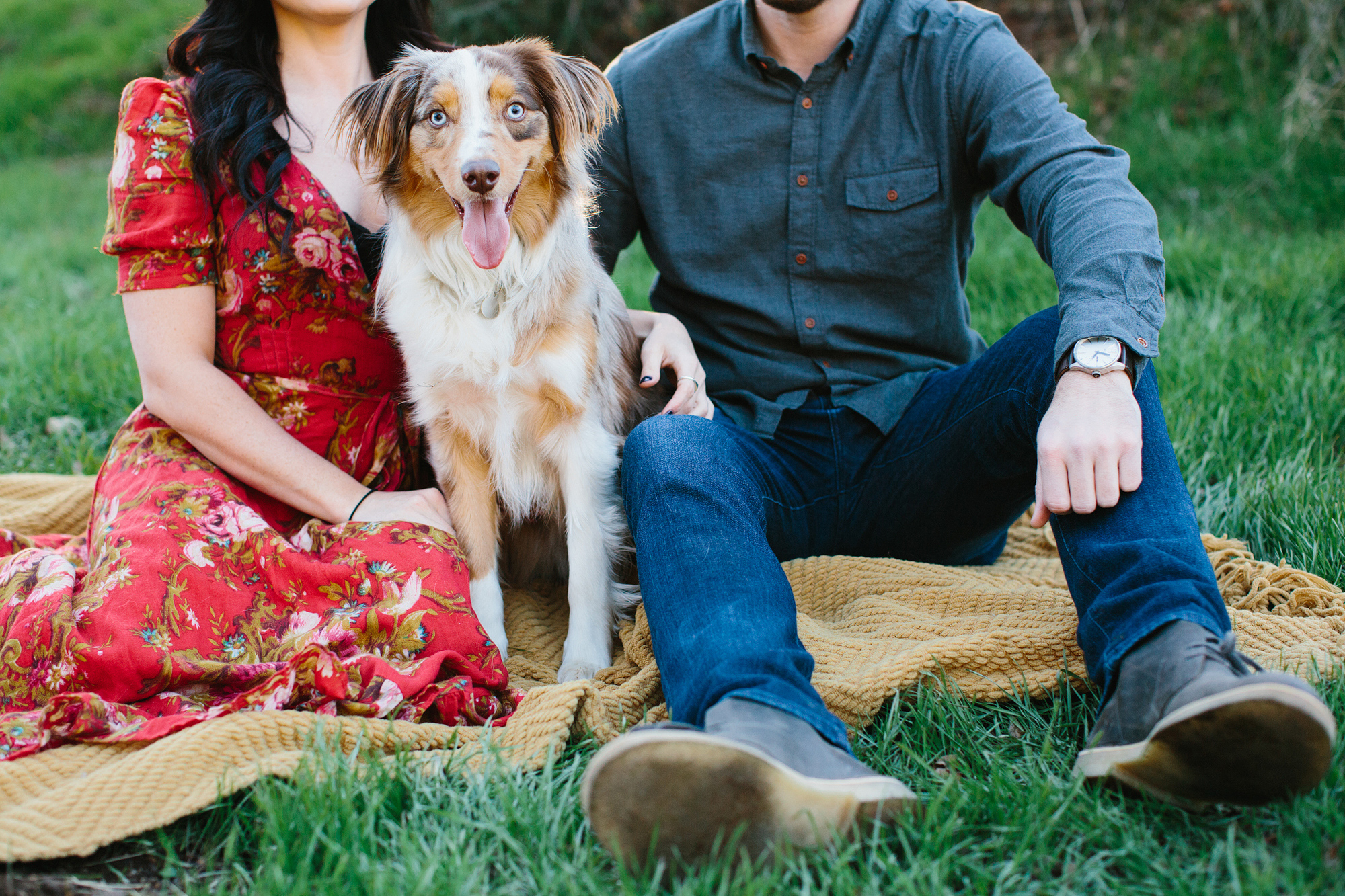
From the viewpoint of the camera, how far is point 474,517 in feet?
8.04

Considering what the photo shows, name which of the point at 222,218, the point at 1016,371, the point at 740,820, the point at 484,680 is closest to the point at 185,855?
the point at 484,680

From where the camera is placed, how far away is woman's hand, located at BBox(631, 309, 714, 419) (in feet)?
7.53

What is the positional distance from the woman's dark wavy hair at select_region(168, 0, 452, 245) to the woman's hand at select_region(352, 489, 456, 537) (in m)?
0.63

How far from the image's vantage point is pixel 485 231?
217 centimetres

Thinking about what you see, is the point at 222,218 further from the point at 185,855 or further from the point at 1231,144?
the point at 1231,144

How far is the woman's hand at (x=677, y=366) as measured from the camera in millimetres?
2295

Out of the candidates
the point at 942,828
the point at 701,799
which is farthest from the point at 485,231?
the point at 942,828

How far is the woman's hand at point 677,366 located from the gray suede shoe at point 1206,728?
1.02 metres

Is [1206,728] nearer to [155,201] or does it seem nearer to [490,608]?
[490,608]

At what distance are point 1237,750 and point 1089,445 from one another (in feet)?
1.80

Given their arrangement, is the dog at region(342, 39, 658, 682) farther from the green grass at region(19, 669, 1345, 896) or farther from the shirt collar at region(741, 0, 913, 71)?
the green grass at region(19, 669, 1345, 896)

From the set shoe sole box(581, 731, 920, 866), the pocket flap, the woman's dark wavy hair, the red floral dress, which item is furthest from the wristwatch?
the woman's dark wavy hair

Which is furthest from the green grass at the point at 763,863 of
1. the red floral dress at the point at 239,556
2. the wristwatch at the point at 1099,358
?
the wristwatch at the point at 1099,358

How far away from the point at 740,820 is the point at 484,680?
0.88 meters
